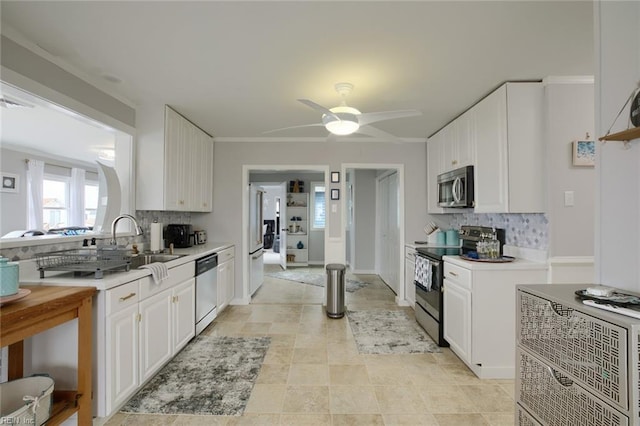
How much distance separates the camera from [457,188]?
317 cm

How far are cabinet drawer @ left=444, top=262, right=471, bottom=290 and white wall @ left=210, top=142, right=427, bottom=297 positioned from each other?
1480 millimetres

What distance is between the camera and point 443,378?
2.39 metres

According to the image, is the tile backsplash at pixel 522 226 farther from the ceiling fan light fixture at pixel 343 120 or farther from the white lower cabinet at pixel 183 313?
the white lower cabinet at pixel 183 313

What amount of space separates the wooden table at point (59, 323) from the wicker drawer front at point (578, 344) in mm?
2283

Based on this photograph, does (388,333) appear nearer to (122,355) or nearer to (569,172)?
(569,172)

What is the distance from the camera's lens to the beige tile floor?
191 centimetres

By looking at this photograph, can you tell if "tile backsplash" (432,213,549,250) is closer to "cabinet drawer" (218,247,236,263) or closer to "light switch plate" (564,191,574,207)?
"light switch plate" (564,191,574,207)

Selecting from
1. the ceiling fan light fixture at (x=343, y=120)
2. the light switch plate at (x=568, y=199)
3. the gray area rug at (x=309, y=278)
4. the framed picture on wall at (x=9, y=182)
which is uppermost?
the ceiling fan light fixture at (x=343, y=120)

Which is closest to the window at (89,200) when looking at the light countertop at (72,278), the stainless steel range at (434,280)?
the light countertop at (72,278)

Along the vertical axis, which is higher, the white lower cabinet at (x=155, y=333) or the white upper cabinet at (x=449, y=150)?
the white upper cabinet at (x=449, y=150)

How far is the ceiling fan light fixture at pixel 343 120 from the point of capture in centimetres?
228

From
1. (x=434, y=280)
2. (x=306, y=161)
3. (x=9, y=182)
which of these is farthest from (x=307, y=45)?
(x=9, y=182)

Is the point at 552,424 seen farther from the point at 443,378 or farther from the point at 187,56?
the point at 187,56

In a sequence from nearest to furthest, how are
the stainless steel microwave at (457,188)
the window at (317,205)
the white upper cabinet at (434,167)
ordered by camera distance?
the stainless steel microwave at (457,188) < the white upper cabinet at (434,167) < the window at (317,205)
